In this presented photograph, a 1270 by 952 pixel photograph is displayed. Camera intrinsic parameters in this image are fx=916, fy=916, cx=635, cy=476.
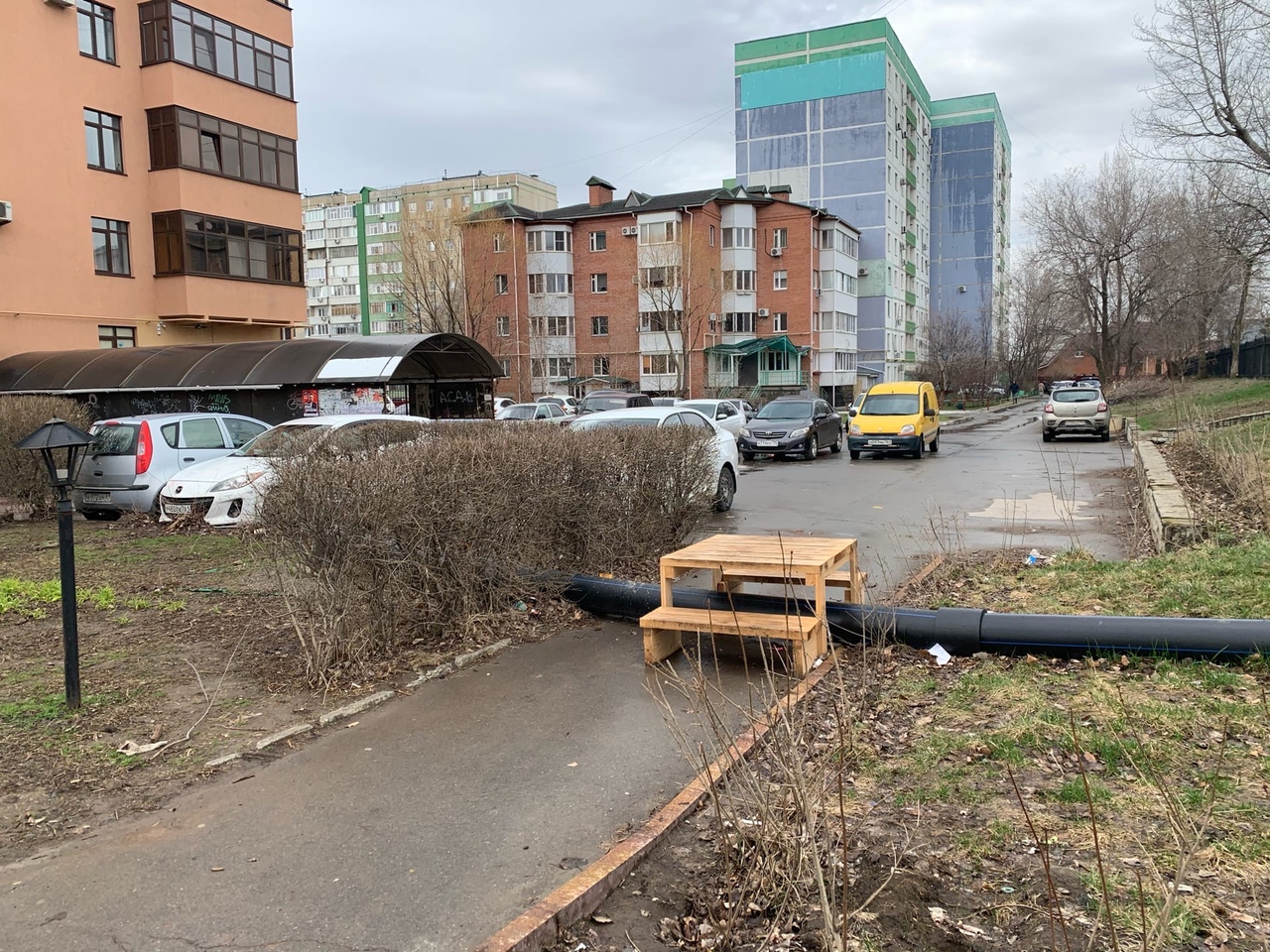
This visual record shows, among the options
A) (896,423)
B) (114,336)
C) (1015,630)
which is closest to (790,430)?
(896,423)

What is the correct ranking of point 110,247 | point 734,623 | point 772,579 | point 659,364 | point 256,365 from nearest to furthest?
1. point 734,623
2. point 772,579
3. point 256,365
4. point 110,247
5. point 659,364

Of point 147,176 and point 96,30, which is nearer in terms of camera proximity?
point 96,30

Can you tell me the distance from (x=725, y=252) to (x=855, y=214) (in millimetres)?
17304

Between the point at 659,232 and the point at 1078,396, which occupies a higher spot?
the point at 659,232

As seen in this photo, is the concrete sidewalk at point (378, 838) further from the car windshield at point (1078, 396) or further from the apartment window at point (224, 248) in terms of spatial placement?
the apartment window at point (224, 248)

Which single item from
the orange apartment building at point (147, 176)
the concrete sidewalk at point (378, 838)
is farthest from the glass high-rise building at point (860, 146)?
the concrete sidewalk at point (378, 838)

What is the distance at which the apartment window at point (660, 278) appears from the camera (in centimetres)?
5275

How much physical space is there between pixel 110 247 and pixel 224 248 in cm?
333

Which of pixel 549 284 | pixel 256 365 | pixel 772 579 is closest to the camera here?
pixel 772 579

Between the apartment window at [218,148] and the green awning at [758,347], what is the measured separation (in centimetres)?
2959

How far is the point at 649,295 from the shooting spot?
5522 cm

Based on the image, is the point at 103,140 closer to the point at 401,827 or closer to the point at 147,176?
the point at 147,176

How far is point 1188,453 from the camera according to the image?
14.8m

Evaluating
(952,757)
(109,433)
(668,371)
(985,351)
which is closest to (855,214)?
(985,351)
